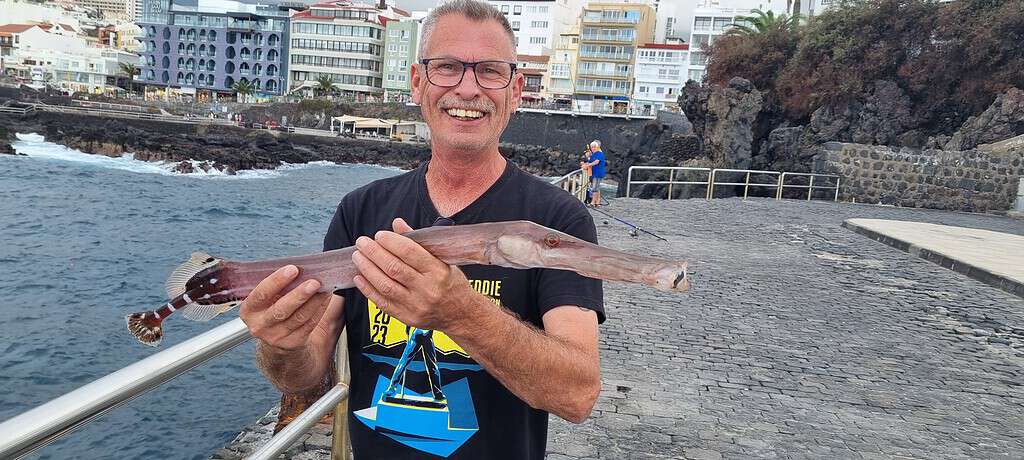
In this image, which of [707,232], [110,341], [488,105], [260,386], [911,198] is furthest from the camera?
[911,198]

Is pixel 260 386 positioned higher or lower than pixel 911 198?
lower

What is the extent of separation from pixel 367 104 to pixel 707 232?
81.5 metres

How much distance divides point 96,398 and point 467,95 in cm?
121

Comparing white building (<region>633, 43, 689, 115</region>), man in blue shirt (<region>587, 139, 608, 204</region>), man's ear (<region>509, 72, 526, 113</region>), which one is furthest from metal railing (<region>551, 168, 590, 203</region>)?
white building (<region>633, 43, 689, 115</region>)

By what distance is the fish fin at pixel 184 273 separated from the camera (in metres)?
1.85

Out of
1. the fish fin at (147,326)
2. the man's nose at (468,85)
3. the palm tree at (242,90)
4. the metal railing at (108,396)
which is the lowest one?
the metal railing at (108,396)

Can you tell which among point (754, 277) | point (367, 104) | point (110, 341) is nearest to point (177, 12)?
point (367, 104)

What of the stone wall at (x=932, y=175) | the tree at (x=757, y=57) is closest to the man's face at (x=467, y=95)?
the stone wall at (x=932, y=175)

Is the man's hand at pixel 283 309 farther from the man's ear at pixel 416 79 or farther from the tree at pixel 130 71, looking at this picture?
the tree at pixel 130 71

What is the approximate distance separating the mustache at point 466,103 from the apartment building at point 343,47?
334 feet

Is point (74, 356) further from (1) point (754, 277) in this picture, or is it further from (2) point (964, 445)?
(2) point (964, 445)

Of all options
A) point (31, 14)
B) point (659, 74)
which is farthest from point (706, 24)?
point (31, 14)

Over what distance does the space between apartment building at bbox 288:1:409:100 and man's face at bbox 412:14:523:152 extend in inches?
4000

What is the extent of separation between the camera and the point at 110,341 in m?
17.1
